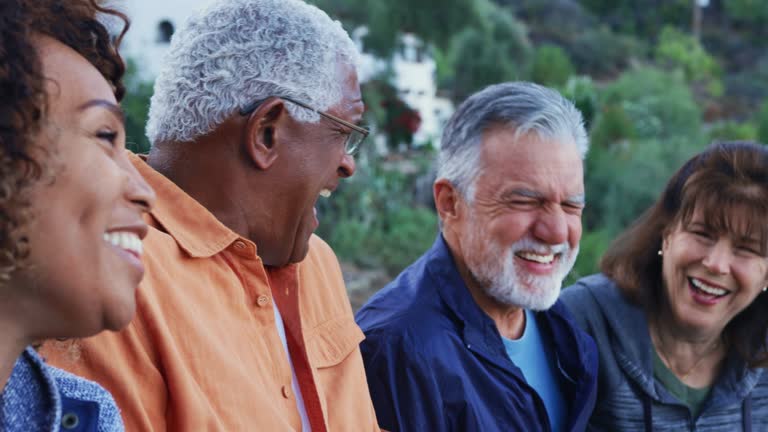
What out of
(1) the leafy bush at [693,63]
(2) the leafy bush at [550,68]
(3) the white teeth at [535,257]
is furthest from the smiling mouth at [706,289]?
(1) the leafy bush at [693,63]

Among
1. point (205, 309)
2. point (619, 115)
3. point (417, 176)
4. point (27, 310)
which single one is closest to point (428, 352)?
point (205, 309)

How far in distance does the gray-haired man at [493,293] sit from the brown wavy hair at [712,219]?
1.74ft

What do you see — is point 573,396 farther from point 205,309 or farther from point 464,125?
point 205,309

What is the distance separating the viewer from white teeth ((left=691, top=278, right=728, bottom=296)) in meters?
3.11

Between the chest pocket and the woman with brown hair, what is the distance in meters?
1.10

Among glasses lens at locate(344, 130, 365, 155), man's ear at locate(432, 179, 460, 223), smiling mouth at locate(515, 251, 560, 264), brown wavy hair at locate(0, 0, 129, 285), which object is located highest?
brown wavy hair at locate(0, 0, 129, 285)

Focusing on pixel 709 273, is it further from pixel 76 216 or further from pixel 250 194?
pixel 76 216

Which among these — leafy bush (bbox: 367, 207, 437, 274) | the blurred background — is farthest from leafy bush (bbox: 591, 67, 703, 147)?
leafy bush (bbox: 367, 207, 437, 274)

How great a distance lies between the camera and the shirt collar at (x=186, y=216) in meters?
1.90

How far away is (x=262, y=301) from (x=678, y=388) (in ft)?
5.78

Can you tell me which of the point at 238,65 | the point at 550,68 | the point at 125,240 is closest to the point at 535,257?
the point at 238,65

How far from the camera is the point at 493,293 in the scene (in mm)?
2646

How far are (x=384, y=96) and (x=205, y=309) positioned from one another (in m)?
13.4

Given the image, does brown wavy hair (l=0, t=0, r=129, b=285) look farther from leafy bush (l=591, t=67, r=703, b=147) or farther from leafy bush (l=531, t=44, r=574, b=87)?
leafy bush (l=531, t=44, r=574, b=87)
